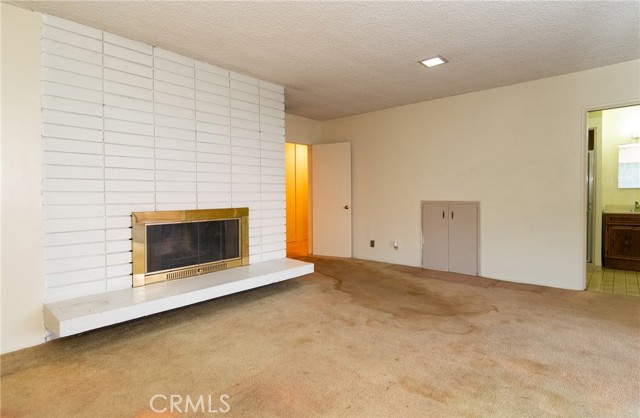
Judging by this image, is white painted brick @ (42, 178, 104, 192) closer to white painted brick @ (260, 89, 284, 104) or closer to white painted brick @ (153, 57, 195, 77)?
white painted brick @ (153, 57, 195, 77)

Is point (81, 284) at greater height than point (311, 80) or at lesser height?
lesser

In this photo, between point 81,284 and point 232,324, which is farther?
point 232,324

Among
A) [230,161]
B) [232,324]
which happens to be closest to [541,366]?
[232,324]

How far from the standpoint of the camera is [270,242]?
423 cm

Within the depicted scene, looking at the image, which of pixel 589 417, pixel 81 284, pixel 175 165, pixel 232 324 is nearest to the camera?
pixel 589 417

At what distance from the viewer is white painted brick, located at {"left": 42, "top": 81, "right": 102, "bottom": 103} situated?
2.58 metres

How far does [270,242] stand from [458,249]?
2665mm

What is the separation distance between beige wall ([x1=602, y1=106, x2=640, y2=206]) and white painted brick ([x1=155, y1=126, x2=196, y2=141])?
238 inches

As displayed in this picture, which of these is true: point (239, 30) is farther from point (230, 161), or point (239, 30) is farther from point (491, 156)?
point (491, 156)

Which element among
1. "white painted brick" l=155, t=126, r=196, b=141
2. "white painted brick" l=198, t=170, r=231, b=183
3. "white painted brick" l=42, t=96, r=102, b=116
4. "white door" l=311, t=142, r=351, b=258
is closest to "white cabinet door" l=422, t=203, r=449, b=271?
"white door" l=311, t=142, r=351, b=258

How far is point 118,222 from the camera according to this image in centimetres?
293

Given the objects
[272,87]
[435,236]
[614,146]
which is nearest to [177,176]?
[272,87]

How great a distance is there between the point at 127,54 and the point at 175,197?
1353 millimetres

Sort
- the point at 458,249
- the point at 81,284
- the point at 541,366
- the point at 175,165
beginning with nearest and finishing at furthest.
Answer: the point at 541,366 < the point at 81,284 < the point at 175,165 < the point at 458,249
